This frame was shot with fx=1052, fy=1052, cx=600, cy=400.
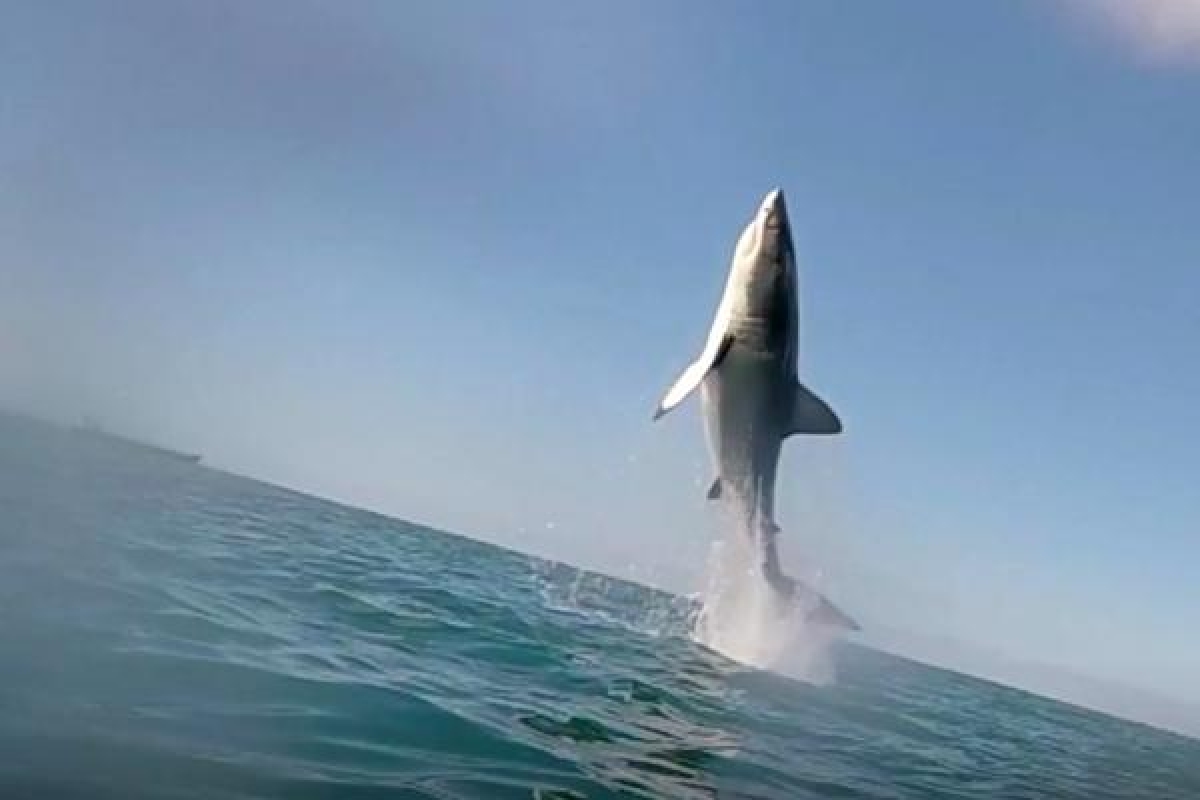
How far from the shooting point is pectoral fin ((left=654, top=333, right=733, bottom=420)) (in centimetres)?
1488

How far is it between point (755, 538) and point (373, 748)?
360 inches

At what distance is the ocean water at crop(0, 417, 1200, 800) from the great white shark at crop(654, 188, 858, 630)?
281 cm

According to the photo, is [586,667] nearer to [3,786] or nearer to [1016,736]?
[3,786]

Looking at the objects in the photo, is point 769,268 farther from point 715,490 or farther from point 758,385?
point 715,490

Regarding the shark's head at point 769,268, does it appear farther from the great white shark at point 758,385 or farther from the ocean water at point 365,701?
the ocean water at point 365,701

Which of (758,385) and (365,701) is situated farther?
(758,385)

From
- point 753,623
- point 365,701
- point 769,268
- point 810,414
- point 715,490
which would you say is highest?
point 769,268

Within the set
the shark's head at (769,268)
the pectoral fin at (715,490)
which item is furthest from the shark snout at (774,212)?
the pectoral fin at (715,490)

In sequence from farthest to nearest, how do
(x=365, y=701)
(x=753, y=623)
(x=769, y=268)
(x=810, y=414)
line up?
(x=753, y=623) < (x=810, y=414) < (x=769, y=268) < (x=365, y=701)

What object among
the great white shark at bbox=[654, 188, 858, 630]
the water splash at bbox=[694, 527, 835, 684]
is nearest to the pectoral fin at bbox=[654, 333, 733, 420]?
the great white shark at bbox=[654, 188, 858, 630]

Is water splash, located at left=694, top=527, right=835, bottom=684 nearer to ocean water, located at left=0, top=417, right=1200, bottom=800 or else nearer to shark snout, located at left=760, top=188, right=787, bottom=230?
ocean water, located at left=0, top=417, right=1200, bottom=800

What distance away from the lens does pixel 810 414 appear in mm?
15727

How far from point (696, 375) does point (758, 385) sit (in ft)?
3.07

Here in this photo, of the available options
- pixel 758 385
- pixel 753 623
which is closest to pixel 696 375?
pixel 758 385
